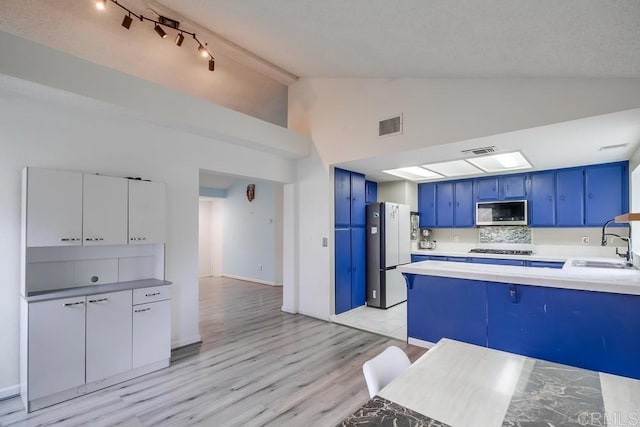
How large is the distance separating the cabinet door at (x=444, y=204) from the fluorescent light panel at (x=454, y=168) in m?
0.50

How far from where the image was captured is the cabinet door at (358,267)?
5.15 m

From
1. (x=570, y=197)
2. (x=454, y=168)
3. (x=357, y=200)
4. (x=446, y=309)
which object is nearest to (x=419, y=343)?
(x=446, y=309)

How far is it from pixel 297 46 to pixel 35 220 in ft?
9.90

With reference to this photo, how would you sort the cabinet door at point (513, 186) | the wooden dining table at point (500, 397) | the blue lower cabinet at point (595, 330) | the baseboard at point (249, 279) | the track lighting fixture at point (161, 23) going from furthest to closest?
the baseboard at point (249, 279) < the cabinet door at point (513, 186) < the track lighting fixture at point (161, 23) < the blue lower cabinet at point (595, 330) < the wooden dining table at point (500, 397)

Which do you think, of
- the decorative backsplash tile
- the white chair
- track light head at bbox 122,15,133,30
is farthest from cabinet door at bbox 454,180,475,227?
track light head at bbox 122,15,133,30

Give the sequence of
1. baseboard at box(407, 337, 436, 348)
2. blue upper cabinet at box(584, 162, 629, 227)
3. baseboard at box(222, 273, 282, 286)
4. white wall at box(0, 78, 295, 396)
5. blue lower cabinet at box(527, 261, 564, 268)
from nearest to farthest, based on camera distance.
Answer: white wall at box(0, 78, 295, 396) < baseboard at box(407, 337, 436, 348) < blue upper cabinet at box(584, 162, 629, 227) < blue lower cabinet at box(527, 261, 564, 268) < baseboard at box(222, 273, 282, 286)

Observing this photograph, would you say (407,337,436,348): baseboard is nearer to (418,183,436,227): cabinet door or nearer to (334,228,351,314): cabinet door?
(334,228,351,314): cabinet door

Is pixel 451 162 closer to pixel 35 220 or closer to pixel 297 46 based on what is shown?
pixel 297 46

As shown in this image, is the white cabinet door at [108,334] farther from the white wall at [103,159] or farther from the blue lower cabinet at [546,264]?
the blue lower cabinet at [546,264]

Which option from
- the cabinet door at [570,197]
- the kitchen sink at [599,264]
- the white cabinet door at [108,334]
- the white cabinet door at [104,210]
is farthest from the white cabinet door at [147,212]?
the cabinet door at [570,197]

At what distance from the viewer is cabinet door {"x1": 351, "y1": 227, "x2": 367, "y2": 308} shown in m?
5.15

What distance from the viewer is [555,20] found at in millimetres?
1822

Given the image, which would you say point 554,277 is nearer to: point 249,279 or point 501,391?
point 501,391

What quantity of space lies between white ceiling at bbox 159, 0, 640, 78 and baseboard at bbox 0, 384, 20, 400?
3.75 metres
